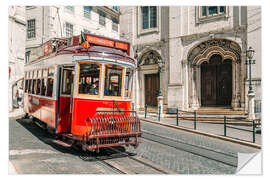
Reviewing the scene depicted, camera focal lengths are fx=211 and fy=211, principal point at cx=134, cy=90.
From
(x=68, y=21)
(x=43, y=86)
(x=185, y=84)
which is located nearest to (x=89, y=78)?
(x=43, y=86)

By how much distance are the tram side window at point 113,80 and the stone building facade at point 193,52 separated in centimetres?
551

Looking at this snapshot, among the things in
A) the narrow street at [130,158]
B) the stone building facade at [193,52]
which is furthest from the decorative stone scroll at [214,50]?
the narrow street at [130,158]

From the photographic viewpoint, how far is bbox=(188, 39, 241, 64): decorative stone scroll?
39.7 ft

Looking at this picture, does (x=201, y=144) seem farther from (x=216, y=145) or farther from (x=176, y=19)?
(x=176, y=19)

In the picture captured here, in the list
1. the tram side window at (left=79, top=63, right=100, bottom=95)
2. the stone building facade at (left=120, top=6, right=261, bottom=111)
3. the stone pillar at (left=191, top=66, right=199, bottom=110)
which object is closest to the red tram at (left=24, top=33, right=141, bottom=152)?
the tram side window at (left=79, top=63, right=100, bottom=95)

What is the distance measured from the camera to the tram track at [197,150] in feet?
17.4

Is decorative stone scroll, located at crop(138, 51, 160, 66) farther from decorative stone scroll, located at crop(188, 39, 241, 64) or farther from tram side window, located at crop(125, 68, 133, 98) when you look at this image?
Result: tram side window, located at crop(125, 68, 133, 98)

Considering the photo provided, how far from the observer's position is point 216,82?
11992mm

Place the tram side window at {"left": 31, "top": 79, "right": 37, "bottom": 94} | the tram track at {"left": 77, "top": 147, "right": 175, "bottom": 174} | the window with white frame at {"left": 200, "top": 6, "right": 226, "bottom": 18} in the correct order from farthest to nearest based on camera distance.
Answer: the window with white frame at {"left": 200, "top": 6, "right": 226, "bottom": 18}
the tram side window at {"left": 31, "top": 79, "right": 37, "bottom": 94}
the tram track at {"left": 77, "top": 147, "right": 175, "bottom": 174}

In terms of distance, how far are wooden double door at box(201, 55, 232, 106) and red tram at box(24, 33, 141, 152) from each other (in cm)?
685

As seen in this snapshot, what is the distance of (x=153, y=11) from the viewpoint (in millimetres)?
14258

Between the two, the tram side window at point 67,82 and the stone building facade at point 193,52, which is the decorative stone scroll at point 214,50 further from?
the tram side window at point 67,82
